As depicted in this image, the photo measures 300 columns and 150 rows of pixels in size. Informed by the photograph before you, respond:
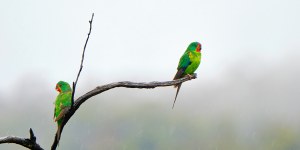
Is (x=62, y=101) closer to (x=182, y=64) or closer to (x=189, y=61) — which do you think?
(x=182, y=64)

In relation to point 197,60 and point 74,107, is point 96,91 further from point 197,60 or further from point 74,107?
point 197,60

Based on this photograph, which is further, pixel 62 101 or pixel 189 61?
pixel 189 61

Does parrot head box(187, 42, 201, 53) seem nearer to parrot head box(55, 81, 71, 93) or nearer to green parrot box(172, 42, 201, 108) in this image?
green parrot box(172, 42, 201, 108)

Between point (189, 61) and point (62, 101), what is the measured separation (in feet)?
11.0

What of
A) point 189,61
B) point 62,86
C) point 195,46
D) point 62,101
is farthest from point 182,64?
point 62,101

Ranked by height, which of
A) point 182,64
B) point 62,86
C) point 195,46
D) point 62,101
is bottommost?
point 62,101

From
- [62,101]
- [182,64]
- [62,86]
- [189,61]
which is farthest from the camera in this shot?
[189,61]

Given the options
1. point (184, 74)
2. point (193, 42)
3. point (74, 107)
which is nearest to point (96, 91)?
point (74, 107)

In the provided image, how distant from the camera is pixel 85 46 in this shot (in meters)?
8.41

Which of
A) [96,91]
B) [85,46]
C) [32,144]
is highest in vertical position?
[85,46]

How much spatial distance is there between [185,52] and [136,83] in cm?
500

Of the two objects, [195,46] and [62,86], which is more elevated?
[195,46]

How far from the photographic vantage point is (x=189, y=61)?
13500 millimetres

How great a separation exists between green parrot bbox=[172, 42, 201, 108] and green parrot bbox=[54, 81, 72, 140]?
2.13 meters
